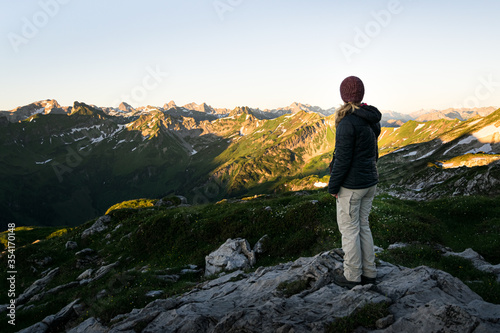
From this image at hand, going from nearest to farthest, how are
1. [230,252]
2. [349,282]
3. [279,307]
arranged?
[279,307] < [349,282] < [230,252]

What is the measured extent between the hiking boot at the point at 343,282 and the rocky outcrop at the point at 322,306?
0.18 meters

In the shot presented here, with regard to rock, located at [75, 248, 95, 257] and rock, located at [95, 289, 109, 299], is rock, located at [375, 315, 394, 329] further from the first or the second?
rock, located at [75, 248, 95, 257]

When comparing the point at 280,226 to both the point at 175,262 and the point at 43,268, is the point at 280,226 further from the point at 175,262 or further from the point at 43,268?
the point at 43,268

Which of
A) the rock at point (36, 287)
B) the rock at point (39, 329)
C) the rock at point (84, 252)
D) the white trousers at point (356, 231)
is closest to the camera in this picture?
the white trousers at point (356, 231)

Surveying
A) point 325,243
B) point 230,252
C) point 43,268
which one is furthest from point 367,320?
point 43,268

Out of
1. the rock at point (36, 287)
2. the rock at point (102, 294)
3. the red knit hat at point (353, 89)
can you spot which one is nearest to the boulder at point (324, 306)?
the red knit hat at point (353, 89)

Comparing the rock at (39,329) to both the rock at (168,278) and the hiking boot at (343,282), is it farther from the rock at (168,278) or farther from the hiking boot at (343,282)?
the hiking boot at (343,282)

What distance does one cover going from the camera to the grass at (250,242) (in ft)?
40.5

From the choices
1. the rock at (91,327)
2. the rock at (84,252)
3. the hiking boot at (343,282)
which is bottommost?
the hiking boot at (343,282)

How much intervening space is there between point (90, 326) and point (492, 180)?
57.4 m

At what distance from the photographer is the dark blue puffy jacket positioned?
8.04 metres

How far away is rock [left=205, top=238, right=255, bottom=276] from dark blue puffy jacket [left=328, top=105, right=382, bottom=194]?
10.4 meters

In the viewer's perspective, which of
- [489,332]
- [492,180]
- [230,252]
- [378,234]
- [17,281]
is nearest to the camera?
[489,332]

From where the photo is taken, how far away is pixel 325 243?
1641cm
